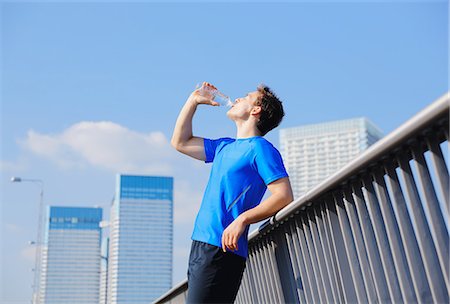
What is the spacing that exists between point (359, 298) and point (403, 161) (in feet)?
2.33

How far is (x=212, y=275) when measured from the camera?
9.58ft

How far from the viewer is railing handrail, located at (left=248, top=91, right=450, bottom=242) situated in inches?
75.3

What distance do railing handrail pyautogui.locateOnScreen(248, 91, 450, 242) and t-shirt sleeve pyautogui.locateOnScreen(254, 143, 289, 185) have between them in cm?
17

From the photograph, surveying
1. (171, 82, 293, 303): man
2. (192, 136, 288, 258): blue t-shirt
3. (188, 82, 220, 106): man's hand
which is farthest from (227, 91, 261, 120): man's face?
(188, 82, 220, 106): man's hand

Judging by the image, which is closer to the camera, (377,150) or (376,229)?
(377,150)

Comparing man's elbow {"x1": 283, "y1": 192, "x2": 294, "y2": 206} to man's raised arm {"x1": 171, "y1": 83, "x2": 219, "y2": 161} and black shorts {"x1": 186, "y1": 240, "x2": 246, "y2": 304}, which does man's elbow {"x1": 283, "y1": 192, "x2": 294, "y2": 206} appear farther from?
man's raised arm {"x1": 171, "y1": 83, "x2": 219, "y2": 161}

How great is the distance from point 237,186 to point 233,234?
11.5 inches

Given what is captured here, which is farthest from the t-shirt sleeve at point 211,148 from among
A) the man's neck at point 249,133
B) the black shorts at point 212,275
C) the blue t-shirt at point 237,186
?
the black shorts at point 212,275

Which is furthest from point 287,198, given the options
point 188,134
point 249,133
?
point 188,134

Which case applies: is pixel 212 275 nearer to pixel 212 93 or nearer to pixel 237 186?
pixel 237 186

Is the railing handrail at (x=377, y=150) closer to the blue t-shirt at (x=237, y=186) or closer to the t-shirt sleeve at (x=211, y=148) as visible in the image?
the blue t-shirt at (x=237, y=186)

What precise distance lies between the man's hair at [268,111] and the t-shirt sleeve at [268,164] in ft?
0.86

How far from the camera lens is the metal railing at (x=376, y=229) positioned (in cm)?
215

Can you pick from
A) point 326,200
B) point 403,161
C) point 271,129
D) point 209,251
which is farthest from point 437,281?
point 271,129
